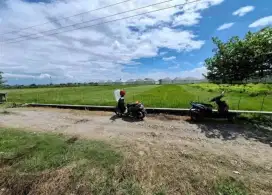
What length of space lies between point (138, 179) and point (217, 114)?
5043mm

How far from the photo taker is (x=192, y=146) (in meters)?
4.70

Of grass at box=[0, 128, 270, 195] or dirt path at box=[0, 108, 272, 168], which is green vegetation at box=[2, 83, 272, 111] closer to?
dirt path at box=[0, 108, 272, 168]

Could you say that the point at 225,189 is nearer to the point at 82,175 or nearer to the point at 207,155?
the point at 207,155

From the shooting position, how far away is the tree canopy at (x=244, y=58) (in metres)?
5.70

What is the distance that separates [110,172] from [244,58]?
5646mm

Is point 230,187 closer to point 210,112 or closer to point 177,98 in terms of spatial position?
point 210,112

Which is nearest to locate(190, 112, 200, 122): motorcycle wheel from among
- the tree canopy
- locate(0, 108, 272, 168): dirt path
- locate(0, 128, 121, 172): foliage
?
locate(0, 108, 272, 168): dirt path

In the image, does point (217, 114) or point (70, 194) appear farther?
point (217, 114)

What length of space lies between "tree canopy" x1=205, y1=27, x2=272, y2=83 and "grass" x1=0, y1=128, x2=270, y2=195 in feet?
12.1

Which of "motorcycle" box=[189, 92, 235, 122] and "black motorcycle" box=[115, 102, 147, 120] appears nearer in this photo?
"motorcycle" box=[189, 92, 235, 122]

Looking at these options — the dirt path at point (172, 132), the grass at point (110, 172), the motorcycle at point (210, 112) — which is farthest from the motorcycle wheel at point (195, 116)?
the grass at point (110, 172)

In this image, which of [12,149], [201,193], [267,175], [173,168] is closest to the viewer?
[201,193]

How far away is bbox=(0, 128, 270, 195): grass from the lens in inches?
122

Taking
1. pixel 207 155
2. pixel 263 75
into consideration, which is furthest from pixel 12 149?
pixel 263 75
